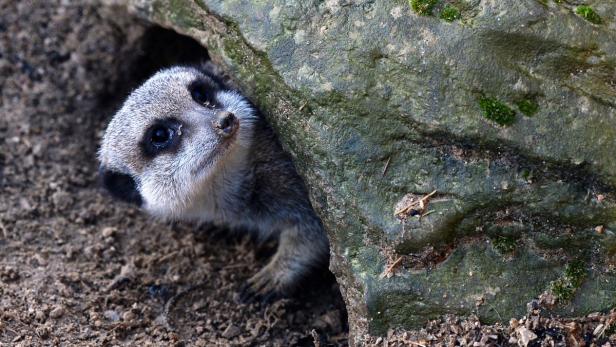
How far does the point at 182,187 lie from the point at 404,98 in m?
1.71

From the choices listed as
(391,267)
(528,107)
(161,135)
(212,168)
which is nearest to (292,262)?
(212,168)

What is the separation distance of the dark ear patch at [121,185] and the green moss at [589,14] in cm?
300

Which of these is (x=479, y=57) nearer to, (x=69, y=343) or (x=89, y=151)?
(x=69, y=343)

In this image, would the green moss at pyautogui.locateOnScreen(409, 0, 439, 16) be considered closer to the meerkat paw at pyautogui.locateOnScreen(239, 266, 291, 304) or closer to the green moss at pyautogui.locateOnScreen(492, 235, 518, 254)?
the green moss at pyautogui.locateOnScreen(492, 235, 518, 254)

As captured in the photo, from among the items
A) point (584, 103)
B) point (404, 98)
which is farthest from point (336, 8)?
point (584, 103)

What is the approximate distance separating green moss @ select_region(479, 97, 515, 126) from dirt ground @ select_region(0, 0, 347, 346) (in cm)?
181

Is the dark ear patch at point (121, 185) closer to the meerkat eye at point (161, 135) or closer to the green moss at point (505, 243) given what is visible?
the meerkat eye at point (161, 135)

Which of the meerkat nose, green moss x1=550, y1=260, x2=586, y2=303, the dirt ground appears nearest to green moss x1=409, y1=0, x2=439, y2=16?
the meerkat nose

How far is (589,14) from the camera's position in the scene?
3207mm

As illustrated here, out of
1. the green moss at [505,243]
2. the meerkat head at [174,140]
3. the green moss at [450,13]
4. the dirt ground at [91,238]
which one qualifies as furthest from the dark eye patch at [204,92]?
the green moss at [505,243]

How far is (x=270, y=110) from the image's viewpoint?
165 inches

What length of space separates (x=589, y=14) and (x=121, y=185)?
10.4 ft

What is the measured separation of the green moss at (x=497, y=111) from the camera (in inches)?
132

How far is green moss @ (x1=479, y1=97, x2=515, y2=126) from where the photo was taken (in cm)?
336
